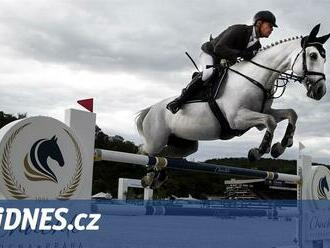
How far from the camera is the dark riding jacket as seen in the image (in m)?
3.55

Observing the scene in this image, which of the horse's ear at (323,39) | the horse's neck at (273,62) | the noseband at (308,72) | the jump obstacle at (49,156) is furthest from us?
the horse's neck at (273,62)

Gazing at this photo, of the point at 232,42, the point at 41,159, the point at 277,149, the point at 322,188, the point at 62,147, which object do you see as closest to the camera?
the point at 41,159

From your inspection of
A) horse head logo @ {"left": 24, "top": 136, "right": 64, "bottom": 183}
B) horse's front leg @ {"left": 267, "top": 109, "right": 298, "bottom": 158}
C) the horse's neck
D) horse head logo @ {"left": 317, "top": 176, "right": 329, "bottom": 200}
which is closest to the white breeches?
the horse's neck

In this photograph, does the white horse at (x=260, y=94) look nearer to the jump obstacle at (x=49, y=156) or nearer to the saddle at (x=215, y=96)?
the saddle at (x=215, y=96)

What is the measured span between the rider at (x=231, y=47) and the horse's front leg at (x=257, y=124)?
16.4 inches

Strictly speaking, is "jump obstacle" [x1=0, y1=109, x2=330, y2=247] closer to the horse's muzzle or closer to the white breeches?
the white breeches

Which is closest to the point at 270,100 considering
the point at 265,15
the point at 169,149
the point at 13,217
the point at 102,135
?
the point at 265,15

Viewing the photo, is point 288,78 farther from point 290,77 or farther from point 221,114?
point 221,114

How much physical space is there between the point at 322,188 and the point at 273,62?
7.46 feet

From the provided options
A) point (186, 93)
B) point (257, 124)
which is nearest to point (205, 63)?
point (186, 93)

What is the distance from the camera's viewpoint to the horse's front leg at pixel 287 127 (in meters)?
3.36

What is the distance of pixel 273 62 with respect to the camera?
3.56m

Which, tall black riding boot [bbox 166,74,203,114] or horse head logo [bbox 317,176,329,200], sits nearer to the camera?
tall black riding boot [bbox 166,74,203,114]

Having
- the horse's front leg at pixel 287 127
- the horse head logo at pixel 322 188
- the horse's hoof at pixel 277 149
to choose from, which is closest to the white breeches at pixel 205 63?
the horse's front leg at pixel 287 127
